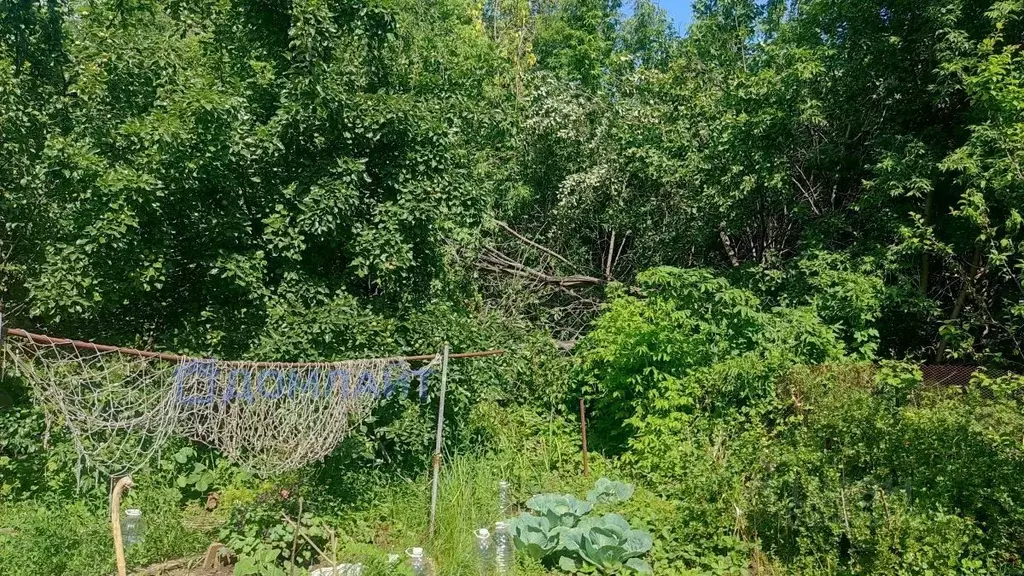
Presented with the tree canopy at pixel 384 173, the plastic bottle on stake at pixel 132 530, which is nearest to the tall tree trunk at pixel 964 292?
the tree canopy at pixel 384 173

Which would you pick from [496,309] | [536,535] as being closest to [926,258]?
[496,309]

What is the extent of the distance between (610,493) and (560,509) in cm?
61

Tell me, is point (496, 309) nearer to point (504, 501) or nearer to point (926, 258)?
point (504, 501)

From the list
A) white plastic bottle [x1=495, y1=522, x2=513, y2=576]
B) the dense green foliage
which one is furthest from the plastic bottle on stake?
white plastic bottle [x1=495, y1=522, x2=513, y2=576]

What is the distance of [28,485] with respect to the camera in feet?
19.1

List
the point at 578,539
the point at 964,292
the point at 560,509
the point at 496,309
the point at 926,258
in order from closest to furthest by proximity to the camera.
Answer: the point at 578,539, the point at 560,509, the point at 964,292, the point at 926,258, the point at 496,309

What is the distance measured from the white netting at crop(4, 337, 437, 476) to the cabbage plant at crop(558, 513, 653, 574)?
171 cm

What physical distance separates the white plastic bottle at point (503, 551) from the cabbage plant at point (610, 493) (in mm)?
1015

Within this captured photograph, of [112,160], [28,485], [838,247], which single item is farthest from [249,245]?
[838,247]

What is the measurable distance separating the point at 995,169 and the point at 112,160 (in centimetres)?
742

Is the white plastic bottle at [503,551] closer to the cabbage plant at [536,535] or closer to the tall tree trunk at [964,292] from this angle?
the cabbage plant at [536,535]

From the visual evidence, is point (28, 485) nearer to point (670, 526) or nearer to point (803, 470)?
point (670, 526)

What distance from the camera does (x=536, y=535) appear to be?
466 centimetres

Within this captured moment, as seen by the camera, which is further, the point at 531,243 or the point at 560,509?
the point at 531,243
